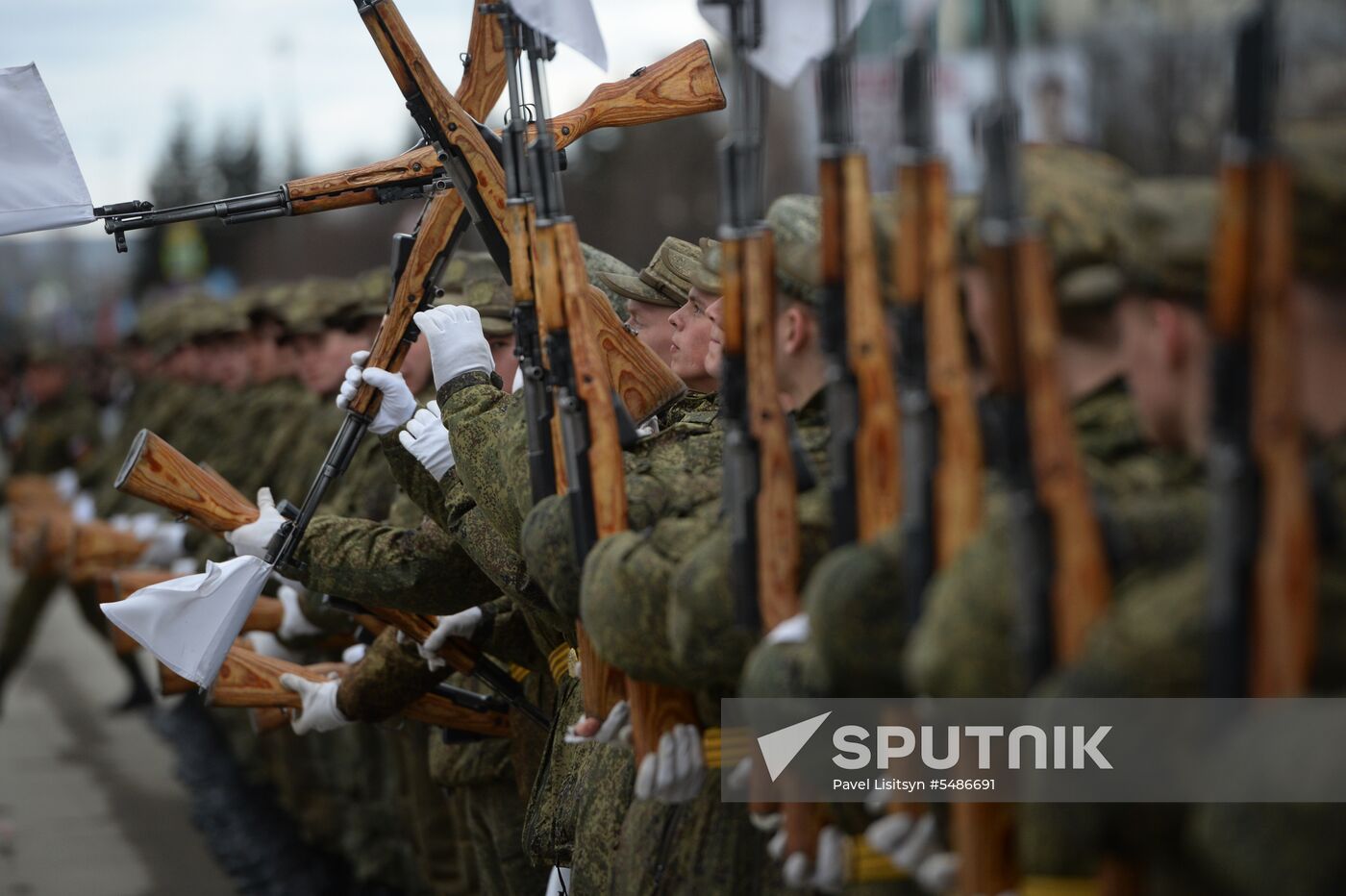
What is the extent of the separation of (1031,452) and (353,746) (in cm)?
587

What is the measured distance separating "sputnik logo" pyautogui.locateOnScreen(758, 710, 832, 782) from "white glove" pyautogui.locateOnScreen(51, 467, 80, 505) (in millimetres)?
11065

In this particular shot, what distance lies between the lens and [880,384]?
9.24 feet

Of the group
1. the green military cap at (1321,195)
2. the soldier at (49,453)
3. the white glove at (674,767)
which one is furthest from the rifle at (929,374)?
the soldier at (49,453)

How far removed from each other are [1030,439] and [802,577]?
0.76 metres

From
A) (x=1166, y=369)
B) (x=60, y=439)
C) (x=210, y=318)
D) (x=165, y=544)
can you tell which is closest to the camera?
(x=1166, y=369)

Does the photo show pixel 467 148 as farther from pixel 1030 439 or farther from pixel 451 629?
pixel 1030 439

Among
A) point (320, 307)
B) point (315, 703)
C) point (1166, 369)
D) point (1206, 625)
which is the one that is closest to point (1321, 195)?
point (1166, 369)

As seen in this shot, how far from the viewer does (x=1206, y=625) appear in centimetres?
215

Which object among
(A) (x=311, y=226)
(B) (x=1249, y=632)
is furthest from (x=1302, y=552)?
(A) (x=311, y=226)

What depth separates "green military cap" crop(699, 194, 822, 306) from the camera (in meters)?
3.29

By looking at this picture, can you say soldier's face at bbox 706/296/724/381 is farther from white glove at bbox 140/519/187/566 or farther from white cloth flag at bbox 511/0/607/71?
white glove at bbox 140/519/187/566

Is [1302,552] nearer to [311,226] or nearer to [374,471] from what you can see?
[374,471]

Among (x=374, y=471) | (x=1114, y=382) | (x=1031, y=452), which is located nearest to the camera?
(x=1031, y=452)

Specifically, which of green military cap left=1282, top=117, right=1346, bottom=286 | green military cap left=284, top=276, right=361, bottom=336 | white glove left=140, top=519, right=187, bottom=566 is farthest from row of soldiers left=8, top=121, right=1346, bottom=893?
white glove left=140, top=519, right=187, bottom=566
